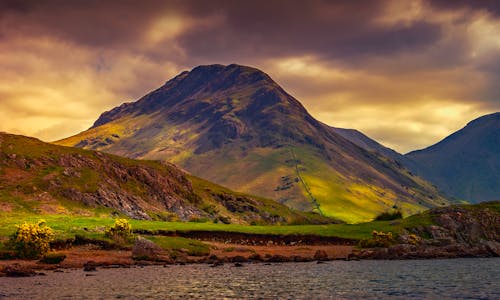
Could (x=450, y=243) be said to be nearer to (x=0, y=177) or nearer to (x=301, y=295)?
(x=301, y=295)

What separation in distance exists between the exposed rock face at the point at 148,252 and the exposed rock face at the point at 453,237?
3649cm

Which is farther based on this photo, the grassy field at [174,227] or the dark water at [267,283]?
the grassy field at [174,227]

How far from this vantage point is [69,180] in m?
162

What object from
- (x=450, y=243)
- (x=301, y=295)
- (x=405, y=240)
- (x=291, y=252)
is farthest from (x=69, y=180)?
(x=301, y=295)

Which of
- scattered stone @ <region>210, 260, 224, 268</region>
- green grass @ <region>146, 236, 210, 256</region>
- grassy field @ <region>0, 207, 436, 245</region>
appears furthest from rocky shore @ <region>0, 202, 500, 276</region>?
grassy field @ <region>0, 207, 436, 245</region>

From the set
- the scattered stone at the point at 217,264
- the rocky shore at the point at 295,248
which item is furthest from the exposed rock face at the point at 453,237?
the scattered stone at the point at 217,264

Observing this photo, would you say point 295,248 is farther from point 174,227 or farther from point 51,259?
point 51,259

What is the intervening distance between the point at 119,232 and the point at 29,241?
20.7 meters

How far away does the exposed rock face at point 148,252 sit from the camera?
82.5 meters

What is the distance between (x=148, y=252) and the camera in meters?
83.5

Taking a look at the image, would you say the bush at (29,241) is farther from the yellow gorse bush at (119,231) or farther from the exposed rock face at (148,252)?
the yellow gorse bush at (119,231)

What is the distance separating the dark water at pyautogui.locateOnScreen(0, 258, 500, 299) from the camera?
47.9m

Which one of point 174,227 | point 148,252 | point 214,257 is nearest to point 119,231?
point 148,252

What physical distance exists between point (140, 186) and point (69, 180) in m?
37.2
